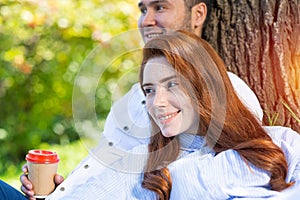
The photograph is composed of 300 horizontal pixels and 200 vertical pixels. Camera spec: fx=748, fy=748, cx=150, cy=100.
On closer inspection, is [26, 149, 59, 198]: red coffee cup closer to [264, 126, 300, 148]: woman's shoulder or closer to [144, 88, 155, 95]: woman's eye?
[144, 88, 155, 95]: woman's eye

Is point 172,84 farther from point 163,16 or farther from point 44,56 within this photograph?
point 44,56

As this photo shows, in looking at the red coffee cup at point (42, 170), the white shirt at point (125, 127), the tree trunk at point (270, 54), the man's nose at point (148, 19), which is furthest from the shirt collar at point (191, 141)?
the man's nose at point (148, 19)

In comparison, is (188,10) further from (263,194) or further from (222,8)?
(263,194)

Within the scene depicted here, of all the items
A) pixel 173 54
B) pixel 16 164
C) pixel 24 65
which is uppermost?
pixel 173 54

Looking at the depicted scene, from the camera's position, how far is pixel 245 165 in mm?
2260

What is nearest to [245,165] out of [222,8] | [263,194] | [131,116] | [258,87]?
[263,194]

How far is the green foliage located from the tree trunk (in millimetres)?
1883

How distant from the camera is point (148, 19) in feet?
9.48

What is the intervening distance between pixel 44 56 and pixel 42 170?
8.12 feet

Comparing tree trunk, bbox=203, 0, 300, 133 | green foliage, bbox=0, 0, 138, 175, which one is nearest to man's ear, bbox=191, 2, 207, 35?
tree trunk, bbox=203, 0, 300, 133

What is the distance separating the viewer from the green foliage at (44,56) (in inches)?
186

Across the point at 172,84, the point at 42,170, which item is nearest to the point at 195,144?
the point at 172,84

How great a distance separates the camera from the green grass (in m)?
4.29

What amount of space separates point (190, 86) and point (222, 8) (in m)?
0.76
